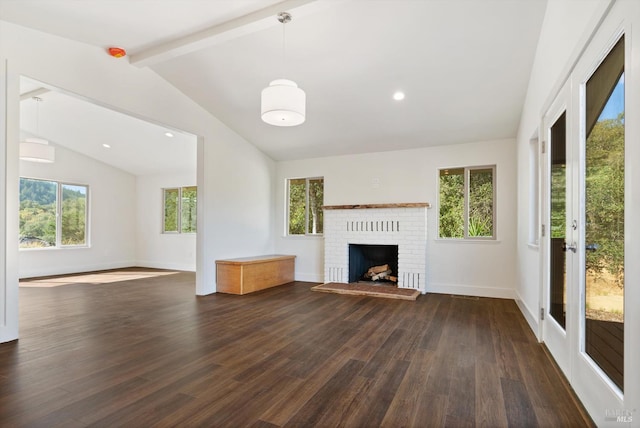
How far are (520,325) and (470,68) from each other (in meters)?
2.88

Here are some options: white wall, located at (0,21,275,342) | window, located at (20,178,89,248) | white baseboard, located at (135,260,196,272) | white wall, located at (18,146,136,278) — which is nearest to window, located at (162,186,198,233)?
white baseboard, located at (135,260,196,272)

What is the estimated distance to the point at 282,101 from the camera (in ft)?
9.91

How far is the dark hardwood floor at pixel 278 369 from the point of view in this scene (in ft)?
6.19

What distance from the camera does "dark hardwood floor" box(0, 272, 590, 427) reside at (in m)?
1.89

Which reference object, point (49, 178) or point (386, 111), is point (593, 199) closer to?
point (386, 111)

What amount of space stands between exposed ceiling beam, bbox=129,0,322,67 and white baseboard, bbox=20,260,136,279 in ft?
18.2

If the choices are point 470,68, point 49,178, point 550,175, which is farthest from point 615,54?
point 49,178

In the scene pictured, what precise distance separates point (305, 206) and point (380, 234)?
1.78 meters

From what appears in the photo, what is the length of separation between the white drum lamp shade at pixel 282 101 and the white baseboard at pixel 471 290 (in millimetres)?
3785

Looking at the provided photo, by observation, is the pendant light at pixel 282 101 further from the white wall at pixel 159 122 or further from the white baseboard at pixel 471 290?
the white baseboard at pixel 471 290

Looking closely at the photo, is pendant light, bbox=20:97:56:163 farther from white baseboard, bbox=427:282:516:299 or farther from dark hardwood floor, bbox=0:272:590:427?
white baseboard, bbox=427:282:516:299

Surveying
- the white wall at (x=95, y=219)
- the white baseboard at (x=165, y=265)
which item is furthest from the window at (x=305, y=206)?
the white wall at (x=95, y=219)

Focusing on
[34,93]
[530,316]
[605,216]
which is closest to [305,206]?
[530,316]

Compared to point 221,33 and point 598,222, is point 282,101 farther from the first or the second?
point 598,222
